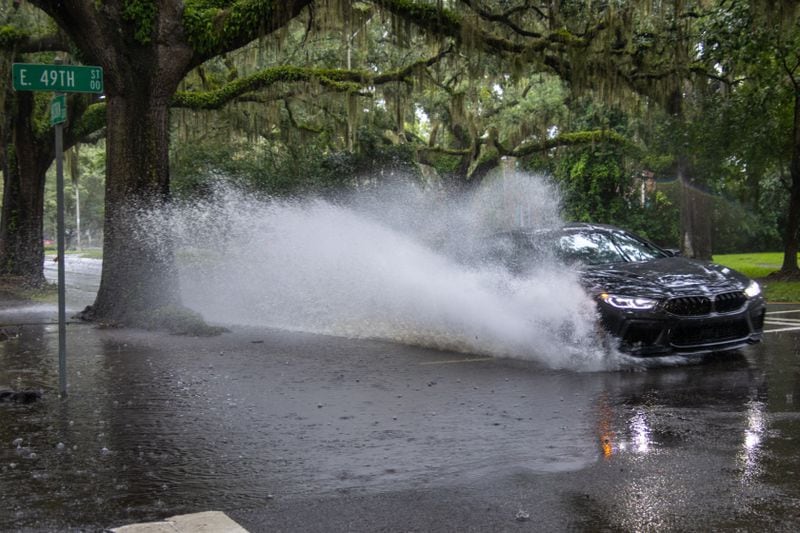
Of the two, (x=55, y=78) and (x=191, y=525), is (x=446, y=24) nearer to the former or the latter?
(x=55, y=78)

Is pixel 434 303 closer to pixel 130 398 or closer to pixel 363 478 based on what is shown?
pixel 130 398

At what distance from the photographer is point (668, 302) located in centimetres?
779

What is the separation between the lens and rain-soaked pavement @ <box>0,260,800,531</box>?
411 centimetres

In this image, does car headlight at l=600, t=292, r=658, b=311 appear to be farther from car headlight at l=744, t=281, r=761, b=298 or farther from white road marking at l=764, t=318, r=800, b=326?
white road marking at l=764, t=318, r=800, b=326

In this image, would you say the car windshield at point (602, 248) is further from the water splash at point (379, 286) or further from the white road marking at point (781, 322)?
the white road marking at point (781, 322)

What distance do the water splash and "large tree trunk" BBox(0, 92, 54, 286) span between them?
18.9 feet

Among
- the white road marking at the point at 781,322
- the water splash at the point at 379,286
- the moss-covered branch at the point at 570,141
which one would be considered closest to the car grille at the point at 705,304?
the water splash at the point at 379,286

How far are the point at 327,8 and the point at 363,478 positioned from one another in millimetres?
10722

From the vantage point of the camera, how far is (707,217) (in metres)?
22.5

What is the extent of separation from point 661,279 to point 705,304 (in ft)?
1.62

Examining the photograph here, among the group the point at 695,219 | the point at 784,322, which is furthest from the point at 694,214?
the point at 784,322

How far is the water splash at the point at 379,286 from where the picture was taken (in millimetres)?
8641

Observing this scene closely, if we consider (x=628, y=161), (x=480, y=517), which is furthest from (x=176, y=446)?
(x=628, y=161)

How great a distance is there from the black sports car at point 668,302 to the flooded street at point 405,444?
1.09ft
